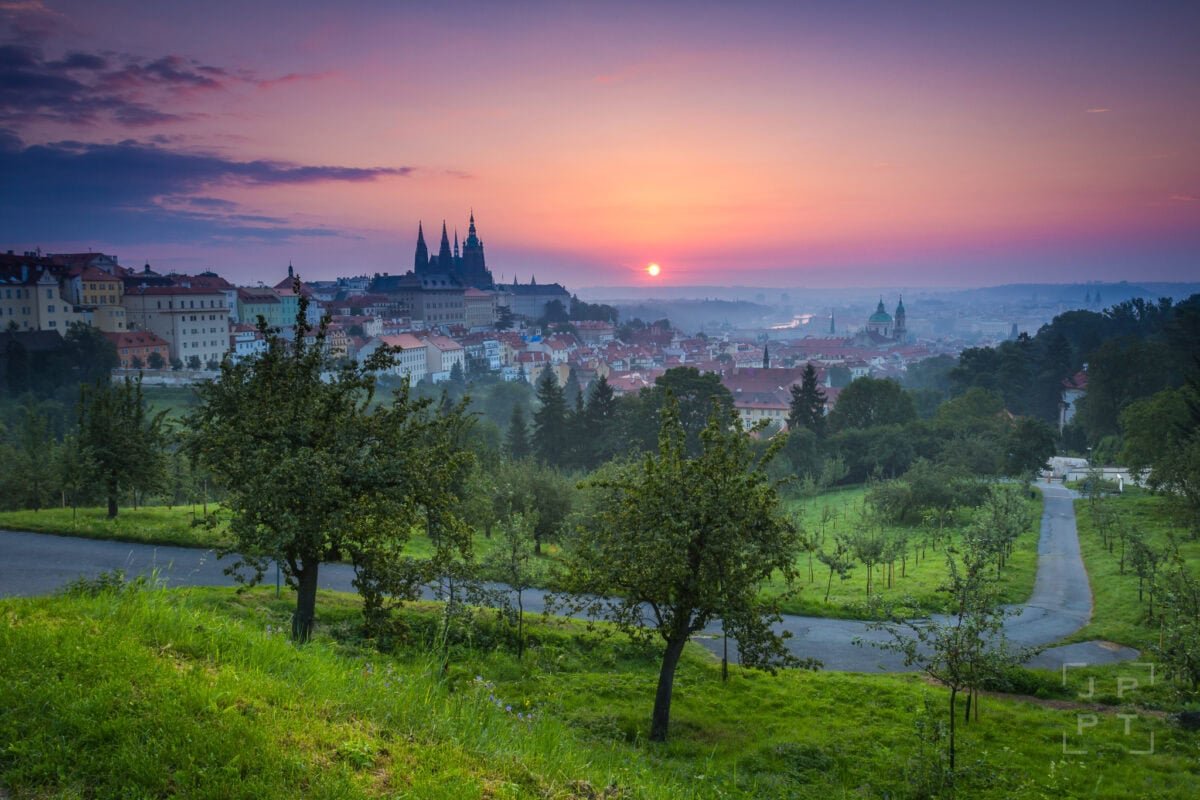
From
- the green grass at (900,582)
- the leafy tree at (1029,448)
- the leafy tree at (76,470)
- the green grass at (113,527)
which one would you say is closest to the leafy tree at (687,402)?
the leafy tree at (1029,448)

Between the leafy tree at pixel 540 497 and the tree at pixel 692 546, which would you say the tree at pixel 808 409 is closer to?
the leafy tree at pixel 540 497

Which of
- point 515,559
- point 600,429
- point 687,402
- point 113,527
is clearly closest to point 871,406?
point 687,402

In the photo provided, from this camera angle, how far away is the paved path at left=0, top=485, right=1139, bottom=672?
20594 millimetres

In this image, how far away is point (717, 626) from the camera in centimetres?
2320

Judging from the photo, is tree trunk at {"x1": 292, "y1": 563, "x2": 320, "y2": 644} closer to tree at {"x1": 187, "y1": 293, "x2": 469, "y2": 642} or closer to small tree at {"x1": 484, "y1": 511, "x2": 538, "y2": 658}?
tree at {"x1": 187, "y1": 293, "x2": 469, "y2": 642}

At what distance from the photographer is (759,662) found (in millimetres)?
12969

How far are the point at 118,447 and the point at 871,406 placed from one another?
67062 mm

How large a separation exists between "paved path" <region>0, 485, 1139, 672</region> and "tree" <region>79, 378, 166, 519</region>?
366 centimetres

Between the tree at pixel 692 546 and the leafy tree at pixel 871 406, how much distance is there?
6620cm

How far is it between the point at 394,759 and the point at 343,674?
5.20 ft

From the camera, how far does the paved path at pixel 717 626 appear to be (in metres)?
20.6

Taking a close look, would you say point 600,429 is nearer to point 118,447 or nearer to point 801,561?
point 801,561

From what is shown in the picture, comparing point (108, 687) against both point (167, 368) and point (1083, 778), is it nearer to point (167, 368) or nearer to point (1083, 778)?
point (1083, 778)

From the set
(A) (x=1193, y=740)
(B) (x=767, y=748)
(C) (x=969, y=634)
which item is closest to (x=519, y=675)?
(B) (x=767, y=748)
